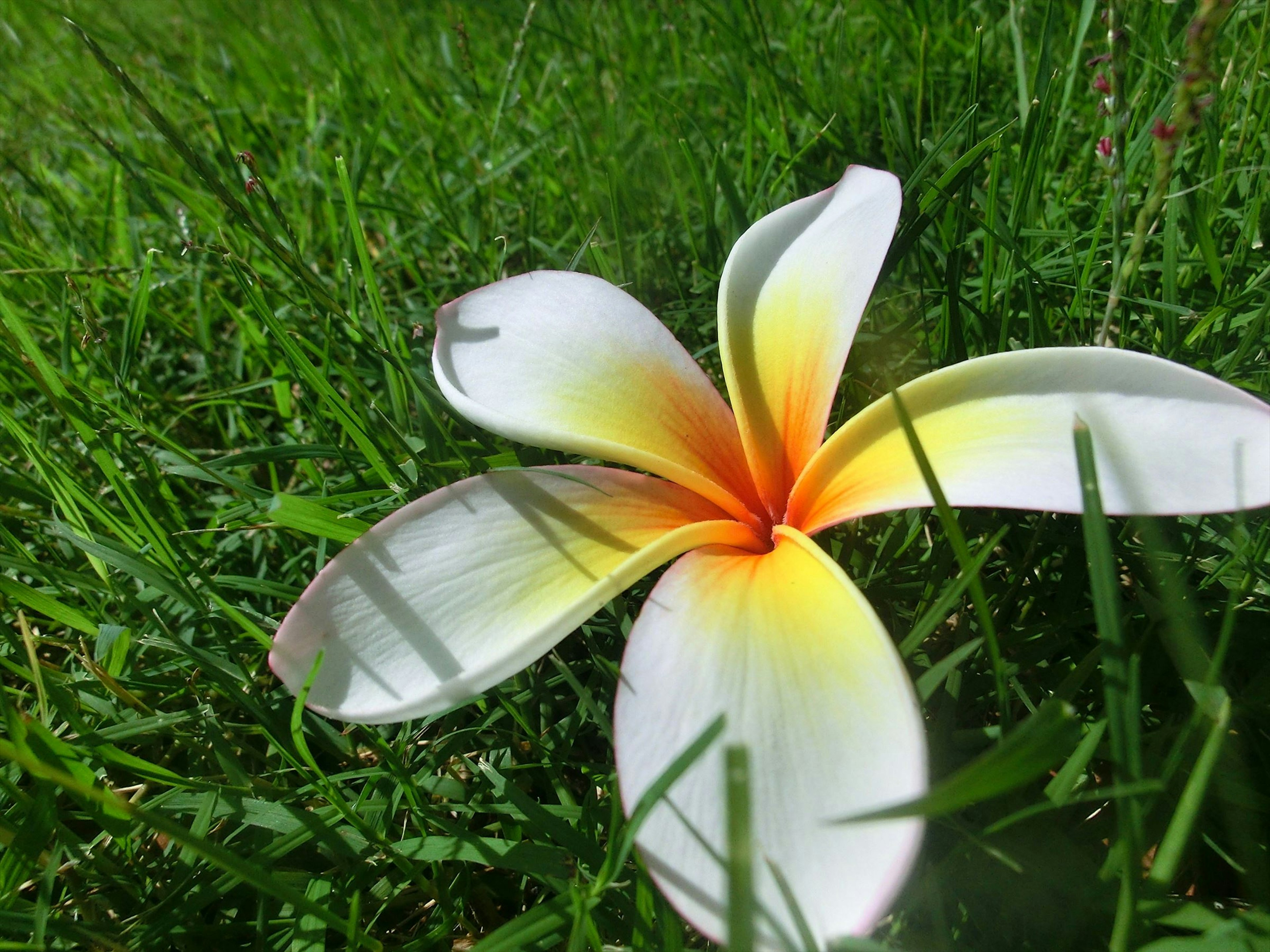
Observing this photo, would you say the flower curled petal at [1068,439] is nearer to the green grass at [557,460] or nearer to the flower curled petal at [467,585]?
the green grass at [557,460]

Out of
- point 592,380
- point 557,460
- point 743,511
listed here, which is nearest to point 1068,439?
point 743,511

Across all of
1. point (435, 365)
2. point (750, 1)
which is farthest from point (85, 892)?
point (750, 1)

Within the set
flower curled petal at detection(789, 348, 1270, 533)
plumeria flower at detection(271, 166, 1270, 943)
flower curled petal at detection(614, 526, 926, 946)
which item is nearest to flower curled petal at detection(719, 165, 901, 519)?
plumeria flower at detection(271, 166, 1270, 943)

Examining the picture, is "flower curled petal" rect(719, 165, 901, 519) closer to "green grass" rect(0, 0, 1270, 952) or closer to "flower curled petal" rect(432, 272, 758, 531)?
"flower curled petal" rect(432, 272, 758, 531)

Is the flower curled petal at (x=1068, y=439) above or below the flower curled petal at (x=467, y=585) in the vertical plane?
below

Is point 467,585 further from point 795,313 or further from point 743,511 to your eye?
point 795,313

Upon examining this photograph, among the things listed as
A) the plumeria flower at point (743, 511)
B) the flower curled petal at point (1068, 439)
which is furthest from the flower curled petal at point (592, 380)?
the flower curled petal at point (1068, 439)

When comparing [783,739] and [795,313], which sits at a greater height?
[795,313]

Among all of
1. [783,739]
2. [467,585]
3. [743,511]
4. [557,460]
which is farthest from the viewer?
[557,460]
